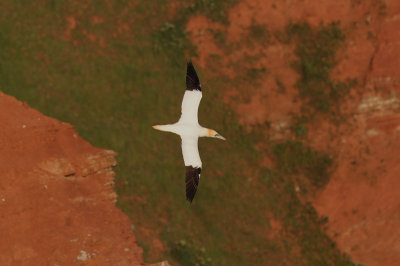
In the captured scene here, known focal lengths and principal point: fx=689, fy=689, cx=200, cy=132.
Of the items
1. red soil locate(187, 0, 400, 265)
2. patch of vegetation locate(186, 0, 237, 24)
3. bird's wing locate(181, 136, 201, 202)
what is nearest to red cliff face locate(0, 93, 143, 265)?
bird's wing locate(181, 136, 201, 202)

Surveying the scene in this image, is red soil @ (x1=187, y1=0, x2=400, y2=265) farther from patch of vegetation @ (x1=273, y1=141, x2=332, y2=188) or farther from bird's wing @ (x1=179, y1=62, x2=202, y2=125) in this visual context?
bird's wing @ (x1=179, y1=62, x2=202, y2=125)

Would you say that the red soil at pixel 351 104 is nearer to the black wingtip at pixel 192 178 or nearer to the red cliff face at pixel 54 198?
the black wingtip at pixel 192 178

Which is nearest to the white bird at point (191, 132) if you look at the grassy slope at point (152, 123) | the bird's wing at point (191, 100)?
the bird's wing at point (191, 100)

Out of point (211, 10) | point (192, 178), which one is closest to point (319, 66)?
point (211, 10)

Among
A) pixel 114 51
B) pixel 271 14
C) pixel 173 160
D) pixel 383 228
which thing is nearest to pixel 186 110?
pixel 173 160

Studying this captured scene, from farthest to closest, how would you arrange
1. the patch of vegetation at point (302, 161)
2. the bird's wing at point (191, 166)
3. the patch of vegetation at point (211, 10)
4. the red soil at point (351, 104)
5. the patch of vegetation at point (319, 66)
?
the patch of vegetation at point (211, 10)
the patch of vegetation at point (319, 66)
the patch of vegetation at point (302, 161)
the red soil at point (351, 104)
the bird's wing at point (191, 166)

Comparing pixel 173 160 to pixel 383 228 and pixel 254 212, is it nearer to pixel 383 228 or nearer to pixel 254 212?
pixel 254 212

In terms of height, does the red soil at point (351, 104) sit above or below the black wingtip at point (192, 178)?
above
